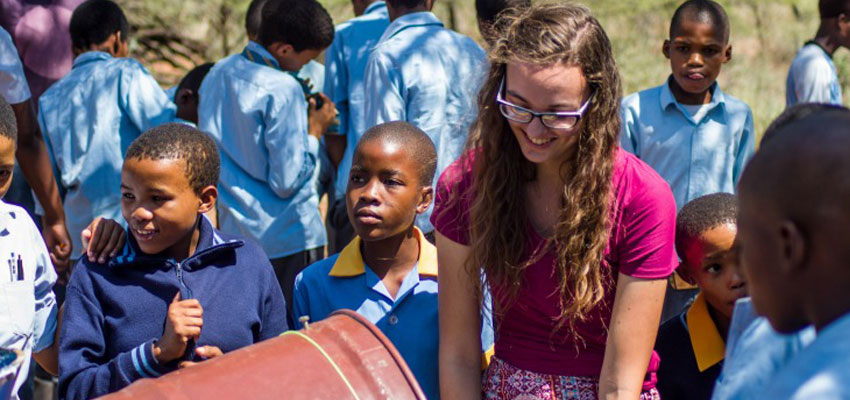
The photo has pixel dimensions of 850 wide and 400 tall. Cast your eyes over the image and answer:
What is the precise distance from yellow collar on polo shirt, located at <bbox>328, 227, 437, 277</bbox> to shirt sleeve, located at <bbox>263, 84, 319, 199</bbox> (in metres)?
1.40

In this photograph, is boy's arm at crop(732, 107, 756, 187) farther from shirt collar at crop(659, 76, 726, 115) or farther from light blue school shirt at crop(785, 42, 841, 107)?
light blue school shirt at crop(785, 42, 841, 107)

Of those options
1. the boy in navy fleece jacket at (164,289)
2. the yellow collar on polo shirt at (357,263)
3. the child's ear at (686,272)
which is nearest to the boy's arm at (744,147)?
the child's ear at (686,272)

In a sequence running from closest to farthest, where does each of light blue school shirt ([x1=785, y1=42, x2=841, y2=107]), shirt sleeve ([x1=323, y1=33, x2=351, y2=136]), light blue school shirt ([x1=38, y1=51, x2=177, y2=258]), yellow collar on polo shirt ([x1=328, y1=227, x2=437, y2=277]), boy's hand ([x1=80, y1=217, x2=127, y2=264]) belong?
boy's hand ([x1=80, y1=217, x2=127, y2=264]) < yellow collar on polo shirt ([x1=328, y1=227, x2=437, y2=277]) < light blue school shirt ([x1=38, y1=51, x2=177, y2=258]) < light blue school shirt ([x1=785, y1=42, x2=841, y2=107]) < shirt sleeve ([x1=323, y1=33, x2=351, y2=136])

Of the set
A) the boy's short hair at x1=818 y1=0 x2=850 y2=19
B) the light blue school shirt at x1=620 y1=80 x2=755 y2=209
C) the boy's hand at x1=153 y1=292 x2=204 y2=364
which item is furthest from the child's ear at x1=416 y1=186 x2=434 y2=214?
the boy's short hair at x1=818 y1=0 x2=850 y2=19

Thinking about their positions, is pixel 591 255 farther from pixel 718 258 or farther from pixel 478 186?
pixel 718 258

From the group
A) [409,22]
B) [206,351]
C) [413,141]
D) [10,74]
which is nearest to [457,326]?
[206,351]

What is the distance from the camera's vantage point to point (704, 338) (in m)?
2.92

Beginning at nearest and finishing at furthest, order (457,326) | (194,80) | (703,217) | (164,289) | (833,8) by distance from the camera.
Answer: (457,326)
(164,289)
(703,217)
(833,8)
(194,80)

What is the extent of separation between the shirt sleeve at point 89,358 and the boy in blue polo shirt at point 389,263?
61 cm

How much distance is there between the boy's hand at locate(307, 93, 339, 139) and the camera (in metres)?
4.80

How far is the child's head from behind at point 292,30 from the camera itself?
4617 millimetres

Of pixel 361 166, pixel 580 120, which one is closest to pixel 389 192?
pixel 361 166

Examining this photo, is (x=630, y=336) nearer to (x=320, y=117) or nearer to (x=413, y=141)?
(x=413, y=141)

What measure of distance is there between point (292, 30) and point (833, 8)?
2.83 m
